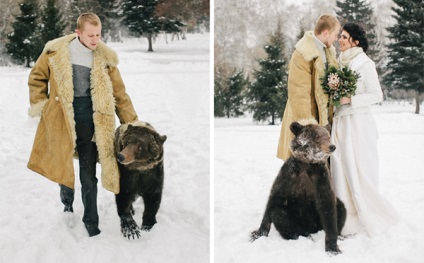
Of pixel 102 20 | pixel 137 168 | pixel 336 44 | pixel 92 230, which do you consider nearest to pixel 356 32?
pixel 336 44

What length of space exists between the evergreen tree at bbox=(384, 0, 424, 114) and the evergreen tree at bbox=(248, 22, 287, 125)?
67 cm

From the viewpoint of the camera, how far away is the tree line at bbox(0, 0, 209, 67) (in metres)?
2.37

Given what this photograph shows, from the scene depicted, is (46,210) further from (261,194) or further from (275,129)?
(275,129)

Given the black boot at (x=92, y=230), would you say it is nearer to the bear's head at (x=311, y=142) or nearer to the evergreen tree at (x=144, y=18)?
the bear's head at (x=311, y=142)

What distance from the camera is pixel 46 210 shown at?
2082 mm

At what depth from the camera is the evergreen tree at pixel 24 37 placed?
2342 mm

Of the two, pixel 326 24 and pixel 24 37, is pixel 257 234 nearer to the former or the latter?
pixel 326 24

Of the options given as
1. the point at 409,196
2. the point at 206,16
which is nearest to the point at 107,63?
the point at 206,16

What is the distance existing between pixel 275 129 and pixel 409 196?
836mm

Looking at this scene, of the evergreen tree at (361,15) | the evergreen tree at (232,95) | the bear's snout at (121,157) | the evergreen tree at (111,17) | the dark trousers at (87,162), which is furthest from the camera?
the evergreen tree at (232,95)

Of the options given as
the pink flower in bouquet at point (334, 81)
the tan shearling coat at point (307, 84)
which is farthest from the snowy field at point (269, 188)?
the pink flower in bouquet at point (334, 81)

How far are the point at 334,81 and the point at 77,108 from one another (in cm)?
115

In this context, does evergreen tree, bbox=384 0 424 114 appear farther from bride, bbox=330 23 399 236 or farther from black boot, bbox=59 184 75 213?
black boot, bbox=59 184 75 213

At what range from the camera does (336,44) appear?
2088mm
